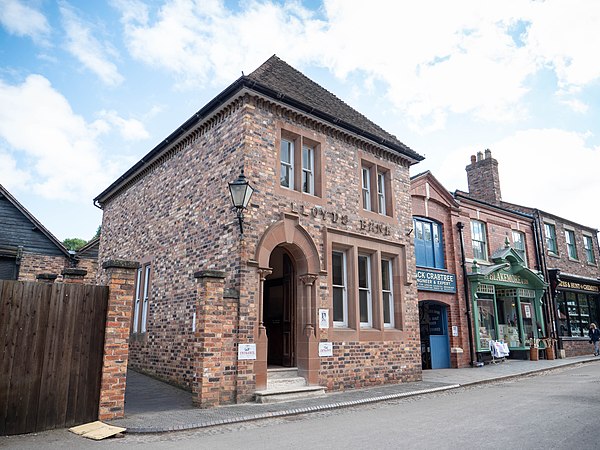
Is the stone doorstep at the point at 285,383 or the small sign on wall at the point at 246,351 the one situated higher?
the small sign on wall at the point at 246,351

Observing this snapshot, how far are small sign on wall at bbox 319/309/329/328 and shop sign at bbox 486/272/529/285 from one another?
1016 centimetres

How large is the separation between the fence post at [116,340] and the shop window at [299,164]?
4.52 m

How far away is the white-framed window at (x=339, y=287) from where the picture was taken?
38.8 feet

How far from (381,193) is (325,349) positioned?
530 centimetres

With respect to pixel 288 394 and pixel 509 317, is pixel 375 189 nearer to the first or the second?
pixel 288 394

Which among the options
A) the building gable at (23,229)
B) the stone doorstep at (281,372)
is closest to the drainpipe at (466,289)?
the stone doorstep at (281,372)

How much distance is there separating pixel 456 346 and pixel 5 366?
14.6 metres

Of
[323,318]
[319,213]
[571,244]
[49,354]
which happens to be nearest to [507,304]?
[571,244]

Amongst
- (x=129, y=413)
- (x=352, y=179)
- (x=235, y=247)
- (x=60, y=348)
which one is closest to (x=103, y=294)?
(x=60, y=348)

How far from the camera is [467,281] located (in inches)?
706

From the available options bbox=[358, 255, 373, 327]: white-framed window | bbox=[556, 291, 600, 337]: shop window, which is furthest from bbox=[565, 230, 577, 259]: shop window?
bbox=[358, 255, 373, 327]: white-framed window

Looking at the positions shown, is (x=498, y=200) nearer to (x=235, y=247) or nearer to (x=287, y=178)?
(x=287, y=178)

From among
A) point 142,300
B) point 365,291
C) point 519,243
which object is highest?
point 519,243

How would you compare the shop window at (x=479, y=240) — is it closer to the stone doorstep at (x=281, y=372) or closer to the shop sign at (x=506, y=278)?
the shop sign at (x=506, y=278)
